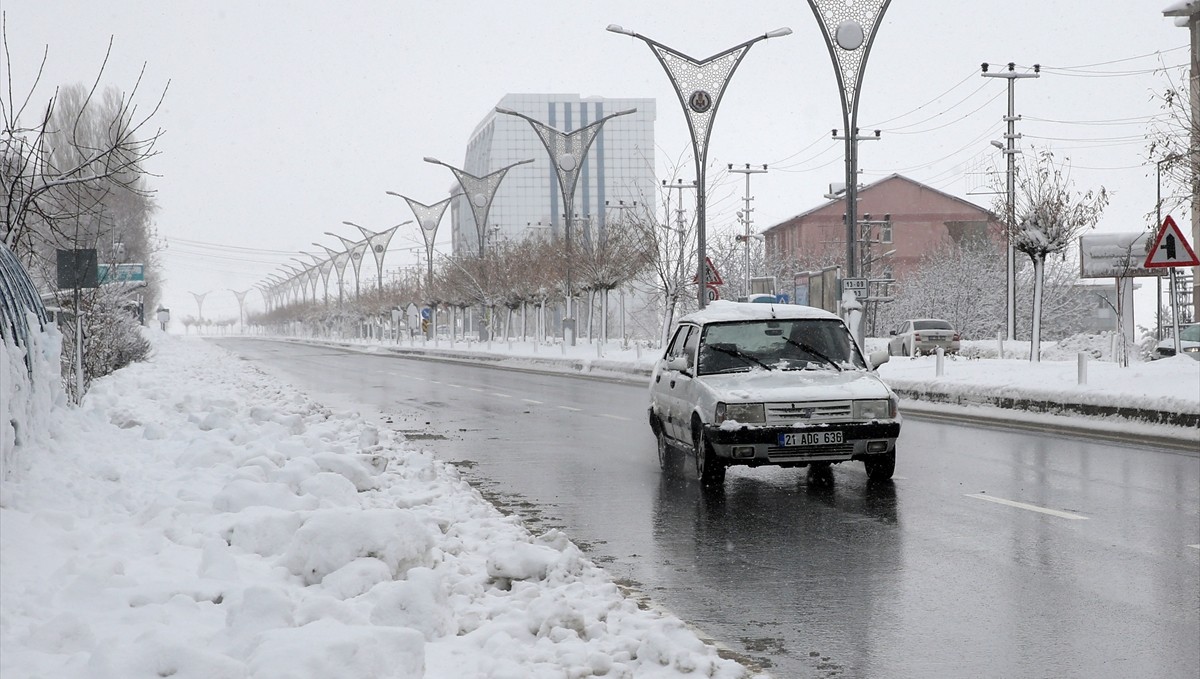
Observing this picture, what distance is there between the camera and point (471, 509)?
939 centimetres

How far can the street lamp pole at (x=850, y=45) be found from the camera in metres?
24.8

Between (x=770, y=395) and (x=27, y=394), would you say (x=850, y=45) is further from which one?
(x=27, y=394)

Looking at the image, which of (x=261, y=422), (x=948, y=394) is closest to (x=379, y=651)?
(x=261, y=422)

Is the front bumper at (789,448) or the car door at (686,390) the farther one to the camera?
the car door at (686,390)

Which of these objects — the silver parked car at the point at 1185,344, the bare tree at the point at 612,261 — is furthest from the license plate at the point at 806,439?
the bare tree at the point at 612,261

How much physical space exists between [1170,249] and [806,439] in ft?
37.4

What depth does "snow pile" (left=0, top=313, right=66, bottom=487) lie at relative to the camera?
7.35m

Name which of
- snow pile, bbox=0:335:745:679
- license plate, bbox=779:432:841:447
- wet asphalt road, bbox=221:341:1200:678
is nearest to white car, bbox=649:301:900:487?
license plate, bbox=779:432:841:447

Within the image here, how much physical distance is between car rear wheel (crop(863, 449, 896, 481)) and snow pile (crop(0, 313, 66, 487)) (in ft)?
21.8

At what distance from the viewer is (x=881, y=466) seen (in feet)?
38.0

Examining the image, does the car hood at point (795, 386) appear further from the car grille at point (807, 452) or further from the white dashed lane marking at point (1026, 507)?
the white dashed lane marking at point (1026, 507)

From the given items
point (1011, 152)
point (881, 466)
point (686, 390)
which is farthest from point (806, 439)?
point (1011, 152)

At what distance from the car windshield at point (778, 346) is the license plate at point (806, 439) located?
1195 mm

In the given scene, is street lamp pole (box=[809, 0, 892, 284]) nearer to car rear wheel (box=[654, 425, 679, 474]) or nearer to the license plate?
car rear wheel (box=[654, 425, 679, 474])
